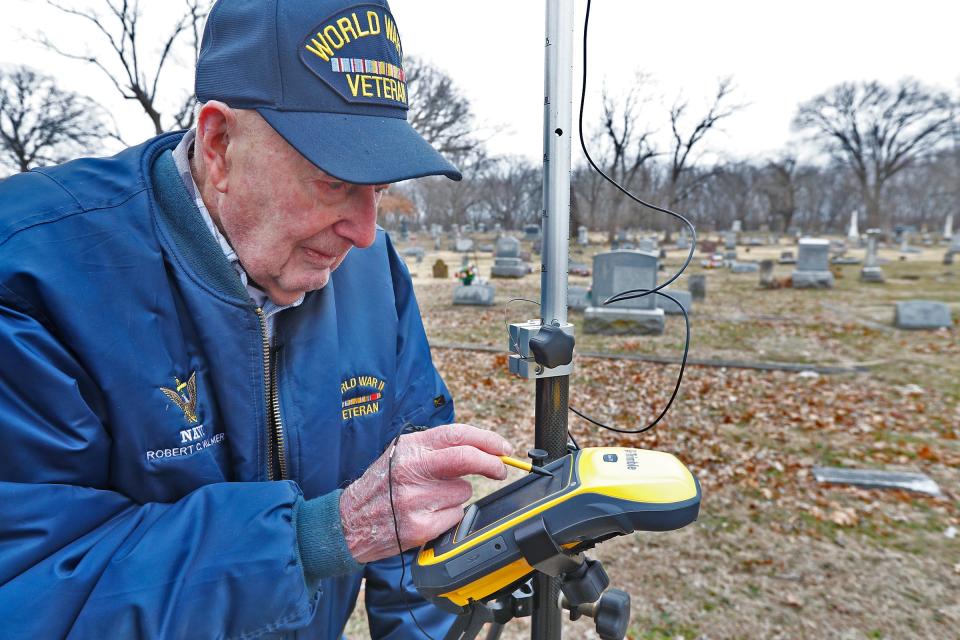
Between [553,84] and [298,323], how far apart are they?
766 millimetres

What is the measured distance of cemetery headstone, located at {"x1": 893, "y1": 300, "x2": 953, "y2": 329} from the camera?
32.7ft

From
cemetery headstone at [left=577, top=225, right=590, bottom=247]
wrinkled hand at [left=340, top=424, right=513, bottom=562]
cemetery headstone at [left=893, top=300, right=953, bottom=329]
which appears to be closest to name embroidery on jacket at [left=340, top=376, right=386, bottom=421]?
wrinkled hand at [left=340, top=424, right=513, bottom=562]

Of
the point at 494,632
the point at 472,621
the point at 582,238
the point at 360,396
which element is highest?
the point at 360,396

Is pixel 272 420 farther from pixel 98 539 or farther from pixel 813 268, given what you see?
pixel 813 268

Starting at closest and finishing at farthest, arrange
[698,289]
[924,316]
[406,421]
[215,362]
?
[215,362] < [406,421] < [924,316] < [698,289]

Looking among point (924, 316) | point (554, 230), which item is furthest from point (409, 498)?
point (924, 316)

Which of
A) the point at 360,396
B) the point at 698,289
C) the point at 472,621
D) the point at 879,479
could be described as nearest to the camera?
the point at 472,621

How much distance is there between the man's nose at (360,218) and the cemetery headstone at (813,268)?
17.0 metres

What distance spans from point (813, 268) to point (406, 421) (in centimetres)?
1739

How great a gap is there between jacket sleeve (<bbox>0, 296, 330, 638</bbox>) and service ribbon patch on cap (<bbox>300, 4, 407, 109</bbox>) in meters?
0.65

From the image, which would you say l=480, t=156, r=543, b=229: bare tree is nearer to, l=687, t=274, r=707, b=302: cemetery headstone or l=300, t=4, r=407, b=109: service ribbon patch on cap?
l=687, t=274, r=707, b=302: cemetery headstone

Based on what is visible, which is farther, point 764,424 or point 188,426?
point 764,424

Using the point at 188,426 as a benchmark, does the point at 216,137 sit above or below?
above

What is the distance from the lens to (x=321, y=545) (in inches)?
38.8
